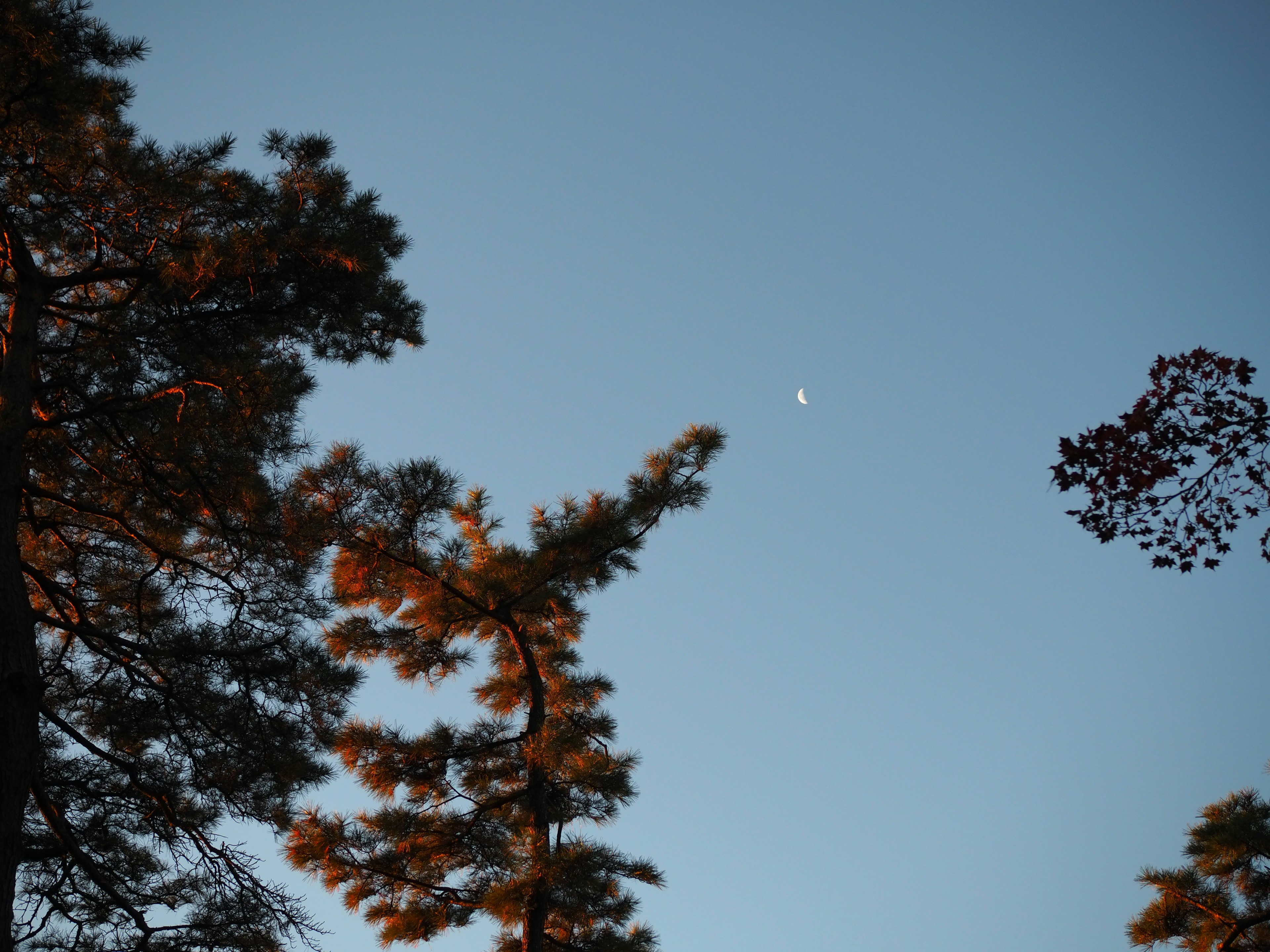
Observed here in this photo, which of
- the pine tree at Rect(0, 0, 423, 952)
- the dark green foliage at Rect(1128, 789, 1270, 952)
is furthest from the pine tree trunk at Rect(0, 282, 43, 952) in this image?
the dark green foliage at Rect(1128, 789, 1270, 952)

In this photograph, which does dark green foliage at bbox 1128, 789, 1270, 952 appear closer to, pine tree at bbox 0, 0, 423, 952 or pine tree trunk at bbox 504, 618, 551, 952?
pine tree trunk at bbox 504, 618, 551, 952

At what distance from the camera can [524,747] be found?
7414mm

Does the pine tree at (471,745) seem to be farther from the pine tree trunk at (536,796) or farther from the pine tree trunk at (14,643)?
the pine tree trunk at (14,643)

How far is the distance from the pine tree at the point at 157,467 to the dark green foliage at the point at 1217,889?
22.6 ft

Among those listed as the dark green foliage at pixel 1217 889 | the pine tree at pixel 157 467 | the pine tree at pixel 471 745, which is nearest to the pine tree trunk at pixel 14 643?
the pine tree at pixel 157 467

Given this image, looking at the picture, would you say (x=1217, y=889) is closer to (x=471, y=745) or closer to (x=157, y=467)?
(x=471, y=745)

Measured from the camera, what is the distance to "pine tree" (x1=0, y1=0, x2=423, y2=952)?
200 inches

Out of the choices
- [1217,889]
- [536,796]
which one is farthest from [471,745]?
[1217,889]

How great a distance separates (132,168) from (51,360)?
1374 mm

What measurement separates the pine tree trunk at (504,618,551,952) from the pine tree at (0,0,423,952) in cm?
179

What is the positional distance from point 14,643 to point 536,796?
4.22m

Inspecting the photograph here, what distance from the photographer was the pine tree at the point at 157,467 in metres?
5.09

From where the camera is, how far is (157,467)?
5.75m

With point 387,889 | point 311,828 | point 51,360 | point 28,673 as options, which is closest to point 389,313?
point 51,360
